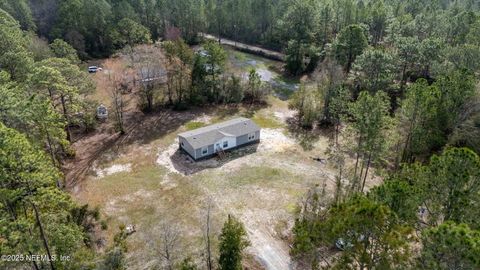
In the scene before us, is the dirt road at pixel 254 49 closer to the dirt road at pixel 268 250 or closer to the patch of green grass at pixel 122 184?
the patch of green grass at pixel 122 184

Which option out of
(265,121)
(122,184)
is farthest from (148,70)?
(122,184)

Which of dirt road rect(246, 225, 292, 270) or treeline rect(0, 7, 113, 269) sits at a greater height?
treeline rect(0, 7, 113, 269)

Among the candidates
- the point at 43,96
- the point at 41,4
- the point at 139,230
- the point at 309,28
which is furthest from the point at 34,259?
the point at 41,4

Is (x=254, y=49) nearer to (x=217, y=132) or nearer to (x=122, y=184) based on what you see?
(x=217, y=132)

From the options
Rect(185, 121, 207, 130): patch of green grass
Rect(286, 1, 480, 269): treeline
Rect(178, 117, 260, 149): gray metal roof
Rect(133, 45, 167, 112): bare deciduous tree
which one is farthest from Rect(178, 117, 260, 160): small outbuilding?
Rect(133, 45, 167, 112): bare deciduous tree

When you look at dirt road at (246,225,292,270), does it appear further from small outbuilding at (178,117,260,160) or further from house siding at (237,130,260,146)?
house siding at (237,130,260,146)

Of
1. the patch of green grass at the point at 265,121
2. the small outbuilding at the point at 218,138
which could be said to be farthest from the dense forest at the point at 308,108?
the small outbuilding at the point at 218,138

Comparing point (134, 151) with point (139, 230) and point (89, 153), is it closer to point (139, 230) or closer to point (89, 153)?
point (89, 153)
